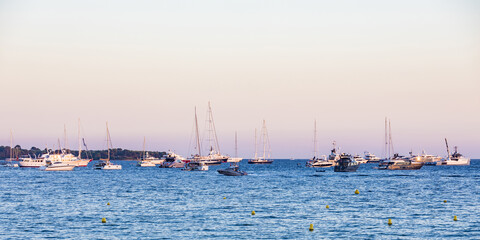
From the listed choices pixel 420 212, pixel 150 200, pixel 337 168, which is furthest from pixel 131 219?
pixel 337 168

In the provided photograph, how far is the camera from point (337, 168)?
602ft

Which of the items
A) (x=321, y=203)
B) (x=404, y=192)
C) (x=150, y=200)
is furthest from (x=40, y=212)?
(x=404, y=192)

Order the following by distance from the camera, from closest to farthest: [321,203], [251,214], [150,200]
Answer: [251,214] → [321,203] → [150,200]

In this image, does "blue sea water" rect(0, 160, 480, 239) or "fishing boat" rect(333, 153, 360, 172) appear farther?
"fishing boat" rect(333, 153, 360, 172)

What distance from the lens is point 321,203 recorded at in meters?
80.2

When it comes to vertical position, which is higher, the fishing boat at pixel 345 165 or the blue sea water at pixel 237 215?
the fishing boat at pixel 345 165

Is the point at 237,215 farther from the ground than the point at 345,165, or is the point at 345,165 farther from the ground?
the point at 345,165

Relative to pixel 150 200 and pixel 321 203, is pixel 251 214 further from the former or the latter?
pixel 150 200

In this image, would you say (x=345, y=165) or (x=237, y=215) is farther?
(x=345, y=165)

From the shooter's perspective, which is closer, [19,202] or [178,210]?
[178,210]

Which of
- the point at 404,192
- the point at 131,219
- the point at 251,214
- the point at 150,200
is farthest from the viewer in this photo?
the point at 404,192

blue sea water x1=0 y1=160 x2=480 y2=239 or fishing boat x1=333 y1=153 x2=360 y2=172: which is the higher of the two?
fishing boat x1=333 y1=153 x2=360 y2=172

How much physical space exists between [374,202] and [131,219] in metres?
33.3

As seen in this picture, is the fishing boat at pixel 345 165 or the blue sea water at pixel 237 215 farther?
the fishing boat at pixel 345 165
